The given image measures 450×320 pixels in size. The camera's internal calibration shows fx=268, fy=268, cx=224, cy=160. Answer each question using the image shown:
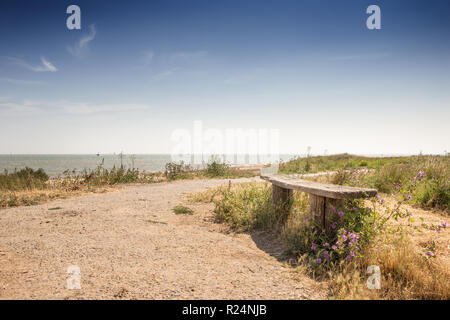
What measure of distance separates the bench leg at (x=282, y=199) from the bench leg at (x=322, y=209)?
3.37ft

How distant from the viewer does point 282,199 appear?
503 cm

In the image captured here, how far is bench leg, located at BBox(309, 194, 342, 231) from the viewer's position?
3.61 meters

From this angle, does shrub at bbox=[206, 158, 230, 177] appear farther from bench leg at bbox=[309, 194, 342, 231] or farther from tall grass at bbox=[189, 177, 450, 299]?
bench leg at bbox=[309, 194, 342, 231]

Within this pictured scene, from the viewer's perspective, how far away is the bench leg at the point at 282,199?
192 inches

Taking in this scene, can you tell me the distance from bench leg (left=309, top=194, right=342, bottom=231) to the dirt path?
72 centimetres

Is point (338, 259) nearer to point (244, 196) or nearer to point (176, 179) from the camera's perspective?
point (244, 196)

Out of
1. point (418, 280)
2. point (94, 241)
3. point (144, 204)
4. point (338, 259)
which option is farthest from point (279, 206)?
point (144, 204)

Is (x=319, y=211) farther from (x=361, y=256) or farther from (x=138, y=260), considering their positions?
(x=138, y=260)

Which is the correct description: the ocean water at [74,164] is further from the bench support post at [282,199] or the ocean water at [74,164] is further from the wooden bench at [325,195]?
the wooden bench at [325,195]

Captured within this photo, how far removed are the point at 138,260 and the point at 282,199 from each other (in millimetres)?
2806

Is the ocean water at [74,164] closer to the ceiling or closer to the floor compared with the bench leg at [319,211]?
closer to the floor

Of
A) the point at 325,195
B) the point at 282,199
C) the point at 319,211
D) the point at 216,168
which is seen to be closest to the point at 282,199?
the point at 282,199

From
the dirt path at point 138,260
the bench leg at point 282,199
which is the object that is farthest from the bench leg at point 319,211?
the bench leg at point 282,199
